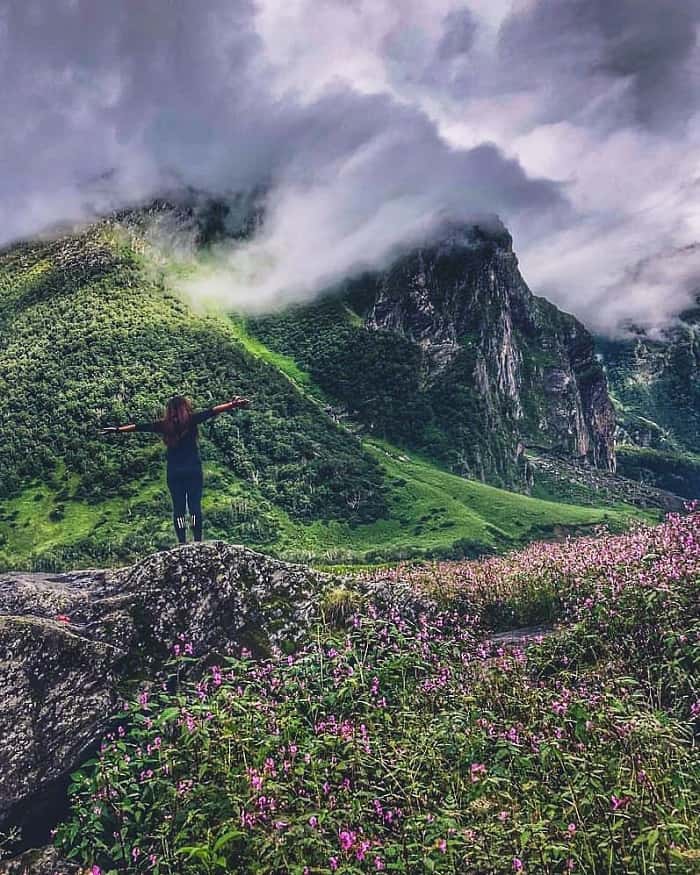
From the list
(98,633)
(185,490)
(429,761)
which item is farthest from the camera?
(185,490)

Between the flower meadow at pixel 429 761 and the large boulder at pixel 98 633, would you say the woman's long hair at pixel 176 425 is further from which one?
the flower meadow at pixel 429 761

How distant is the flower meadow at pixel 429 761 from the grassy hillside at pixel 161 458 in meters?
90.5

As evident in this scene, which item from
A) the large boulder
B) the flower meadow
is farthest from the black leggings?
the flower meadow

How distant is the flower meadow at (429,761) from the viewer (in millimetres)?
4547

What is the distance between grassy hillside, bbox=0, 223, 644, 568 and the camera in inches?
4205

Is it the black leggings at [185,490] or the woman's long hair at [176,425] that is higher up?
the woman's long hair at [176,425]

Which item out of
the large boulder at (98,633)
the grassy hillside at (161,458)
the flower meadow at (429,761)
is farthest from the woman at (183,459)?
the grassy hillside at (161,458)

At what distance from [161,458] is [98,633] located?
11588 cm

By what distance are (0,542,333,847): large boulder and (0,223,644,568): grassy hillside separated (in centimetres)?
8730

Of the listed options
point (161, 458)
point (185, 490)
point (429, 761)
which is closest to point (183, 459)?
point (185, 490)

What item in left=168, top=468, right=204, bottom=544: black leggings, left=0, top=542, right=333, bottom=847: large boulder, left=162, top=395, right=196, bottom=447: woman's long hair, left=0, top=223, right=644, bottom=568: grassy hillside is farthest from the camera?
left=0, top=223, right=644, bottom=568: grassy hillside

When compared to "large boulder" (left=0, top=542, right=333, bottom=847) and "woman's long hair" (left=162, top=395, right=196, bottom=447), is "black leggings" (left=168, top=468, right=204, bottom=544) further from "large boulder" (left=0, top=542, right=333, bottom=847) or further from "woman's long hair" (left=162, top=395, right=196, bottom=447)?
"large boulder" (left=0, top=542, right=333, bottom=847)

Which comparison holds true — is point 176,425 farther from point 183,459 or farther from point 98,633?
point 98,633

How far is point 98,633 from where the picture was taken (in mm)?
8539
